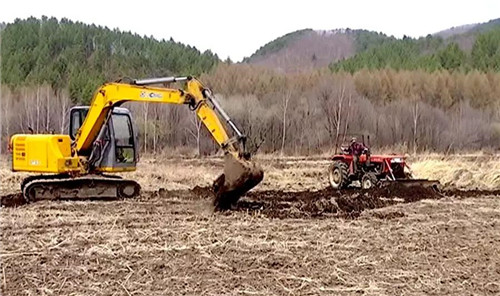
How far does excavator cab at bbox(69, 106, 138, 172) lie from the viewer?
47.1ft

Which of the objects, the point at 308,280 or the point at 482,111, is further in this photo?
the point at 482,111

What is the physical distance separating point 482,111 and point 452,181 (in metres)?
38.3

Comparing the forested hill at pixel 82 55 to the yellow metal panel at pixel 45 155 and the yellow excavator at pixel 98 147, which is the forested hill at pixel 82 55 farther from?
the yellow excavator at pixel 98 147

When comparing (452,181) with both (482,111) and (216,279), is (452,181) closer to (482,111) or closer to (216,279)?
(216,279)

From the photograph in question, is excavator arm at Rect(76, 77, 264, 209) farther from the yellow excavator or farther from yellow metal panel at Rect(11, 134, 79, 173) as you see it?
yellow metal panel at Rect(11, 134, 79, 173)

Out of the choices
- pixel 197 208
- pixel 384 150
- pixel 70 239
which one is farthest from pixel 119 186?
pixel 384 150

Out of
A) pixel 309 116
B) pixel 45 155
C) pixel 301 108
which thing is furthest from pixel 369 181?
pixel 301 108

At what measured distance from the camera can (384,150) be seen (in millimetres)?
45125

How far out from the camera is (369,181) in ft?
54.0

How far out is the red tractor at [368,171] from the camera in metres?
16.5

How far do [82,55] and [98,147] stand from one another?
71.6m

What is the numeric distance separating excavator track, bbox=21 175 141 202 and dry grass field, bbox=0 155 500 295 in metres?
0.61

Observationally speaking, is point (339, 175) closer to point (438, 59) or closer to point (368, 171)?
point (368, 171)

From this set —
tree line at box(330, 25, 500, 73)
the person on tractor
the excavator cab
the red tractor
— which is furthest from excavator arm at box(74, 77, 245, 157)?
tree line at box(330, 25, 500, 73)
